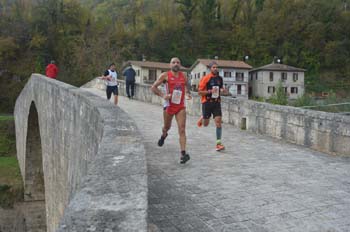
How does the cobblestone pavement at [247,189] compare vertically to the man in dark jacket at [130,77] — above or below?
below

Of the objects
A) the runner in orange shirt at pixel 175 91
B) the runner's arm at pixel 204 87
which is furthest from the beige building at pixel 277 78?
the runner in orange shirt at pixel 175 91

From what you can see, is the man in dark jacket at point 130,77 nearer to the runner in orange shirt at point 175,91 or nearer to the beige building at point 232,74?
the runner in orange shirt at point 175,91

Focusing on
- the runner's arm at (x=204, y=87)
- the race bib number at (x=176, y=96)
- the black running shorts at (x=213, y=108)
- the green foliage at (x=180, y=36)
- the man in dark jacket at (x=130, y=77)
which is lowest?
the black running shorts at (x=213, y=108)

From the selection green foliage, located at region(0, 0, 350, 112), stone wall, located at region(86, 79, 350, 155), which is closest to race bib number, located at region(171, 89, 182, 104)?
stone wall, located at region(86, 79, 350, 155)

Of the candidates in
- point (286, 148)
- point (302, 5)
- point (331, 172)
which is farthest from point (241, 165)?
point (302, 5)

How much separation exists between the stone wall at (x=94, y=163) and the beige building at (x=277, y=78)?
4042 cm

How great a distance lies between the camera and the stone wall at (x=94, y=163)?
2.00 metres

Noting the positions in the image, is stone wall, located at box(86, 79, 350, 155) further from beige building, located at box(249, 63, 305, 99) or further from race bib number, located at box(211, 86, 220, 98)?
beige building, located at box(249, 63, 305, 99)

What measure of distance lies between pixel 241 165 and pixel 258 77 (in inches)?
1817

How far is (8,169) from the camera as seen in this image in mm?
25781

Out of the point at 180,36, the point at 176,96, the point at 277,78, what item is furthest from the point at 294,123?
the point at 180,36

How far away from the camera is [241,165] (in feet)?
18.8

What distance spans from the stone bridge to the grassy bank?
11665 mm

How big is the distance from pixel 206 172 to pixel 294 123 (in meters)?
3.15
